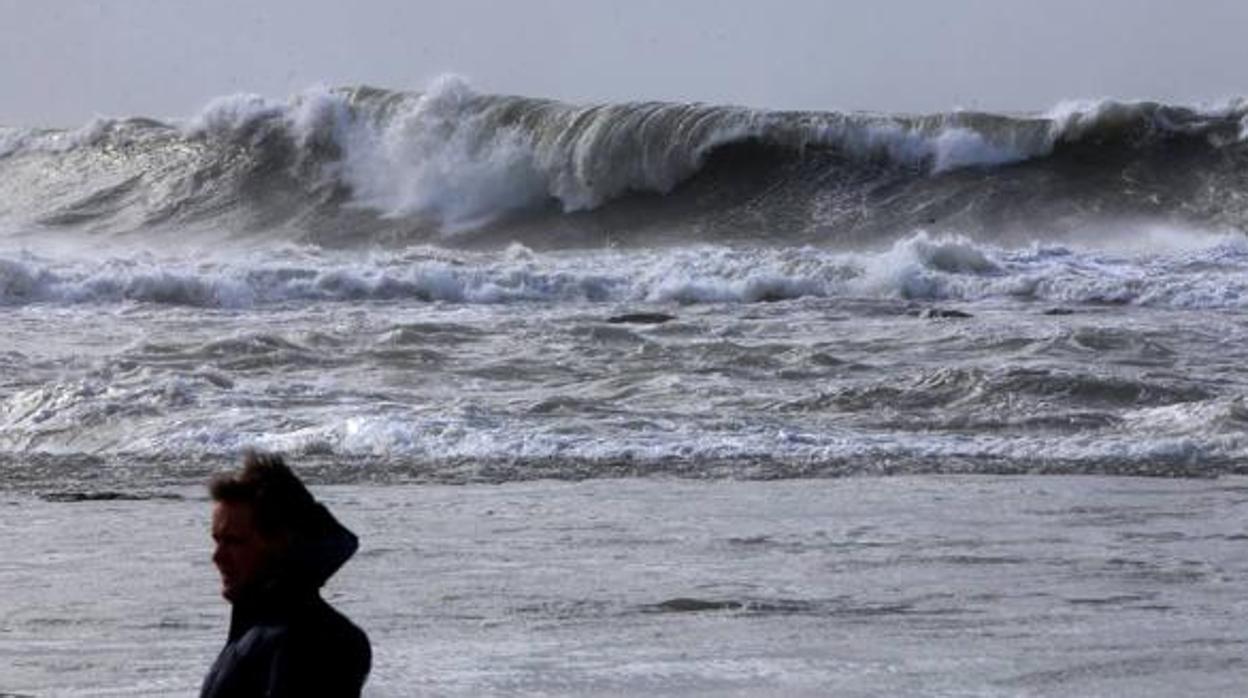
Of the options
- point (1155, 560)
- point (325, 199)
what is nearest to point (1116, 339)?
point (1155, 560)

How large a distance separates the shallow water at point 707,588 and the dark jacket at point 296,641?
3220 millimetres

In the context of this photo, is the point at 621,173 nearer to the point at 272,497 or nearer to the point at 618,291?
the point at 618,291

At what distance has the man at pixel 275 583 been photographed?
11.6 ft

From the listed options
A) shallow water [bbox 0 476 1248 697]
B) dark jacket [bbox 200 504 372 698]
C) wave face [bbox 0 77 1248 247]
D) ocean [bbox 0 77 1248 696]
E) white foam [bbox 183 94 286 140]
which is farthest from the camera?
white foam [bbox 183 94 286 140]

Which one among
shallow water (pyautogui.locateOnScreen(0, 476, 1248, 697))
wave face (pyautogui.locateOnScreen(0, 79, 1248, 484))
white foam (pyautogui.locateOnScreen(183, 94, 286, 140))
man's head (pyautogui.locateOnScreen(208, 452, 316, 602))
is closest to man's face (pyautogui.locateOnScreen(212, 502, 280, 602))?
man's head (pyautogui.locateOnScreen(208, 452, 316, 602))

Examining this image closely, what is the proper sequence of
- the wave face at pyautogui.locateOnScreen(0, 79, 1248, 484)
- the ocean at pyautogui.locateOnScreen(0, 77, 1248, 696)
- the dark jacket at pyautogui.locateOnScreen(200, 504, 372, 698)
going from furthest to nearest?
the wave face at pyautogui.locateOnScreen(0, 79, 1248, 484)
the ocean at pyautogui.locateOnScreen(0, 77, 1248, 696)
the dark jacket at pyautogui.locateOnScreen(200, 504, 372, 698)

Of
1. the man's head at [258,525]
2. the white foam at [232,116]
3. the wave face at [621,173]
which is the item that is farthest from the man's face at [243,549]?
the white foam at [232,116]

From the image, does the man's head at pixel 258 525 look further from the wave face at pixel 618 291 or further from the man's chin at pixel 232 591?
the wave face at pixel 618 291

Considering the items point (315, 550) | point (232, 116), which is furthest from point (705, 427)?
point (232, 116)

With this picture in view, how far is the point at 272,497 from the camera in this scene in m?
3.56

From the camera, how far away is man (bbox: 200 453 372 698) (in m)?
3.52

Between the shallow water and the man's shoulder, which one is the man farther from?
the shallow water

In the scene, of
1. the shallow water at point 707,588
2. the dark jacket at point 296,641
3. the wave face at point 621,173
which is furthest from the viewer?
the wave face at point 621,173

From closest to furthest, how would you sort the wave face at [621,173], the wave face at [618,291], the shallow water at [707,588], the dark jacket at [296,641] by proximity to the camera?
the dark jacket at [296,641], the shallow water at [707,588], the wave face at [618,291], the wave face at [621,173]
